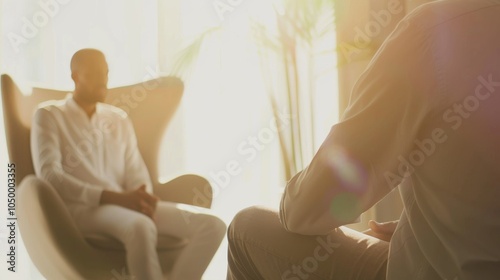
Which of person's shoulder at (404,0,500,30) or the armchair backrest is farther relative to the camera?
the armchair backrest

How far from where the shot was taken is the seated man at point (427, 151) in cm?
89

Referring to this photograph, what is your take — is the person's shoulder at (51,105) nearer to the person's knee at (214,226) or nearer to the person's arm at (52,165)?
the person's arm at (52,165)

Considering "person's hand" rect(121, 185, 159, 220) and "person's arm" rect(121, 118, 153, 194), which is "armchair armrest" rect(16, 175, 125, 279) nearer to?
"person's hand" rect(121, 185, 159, 220)

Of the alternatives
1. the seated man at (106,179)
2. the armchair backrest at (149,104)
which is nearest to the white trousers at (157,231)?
the seated man at (106,179)

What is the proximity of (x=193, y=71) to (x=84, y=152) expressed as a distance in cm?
65

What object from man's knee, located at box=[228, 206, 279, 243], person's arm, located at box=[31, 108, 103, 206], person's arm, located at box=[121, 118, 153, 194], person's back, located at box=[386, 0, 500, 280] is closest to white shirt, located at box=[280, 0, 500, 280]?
person's back, located at box=[386, 0, 500, 280]

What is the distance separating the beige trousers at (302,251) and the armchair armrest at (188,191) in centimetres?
124

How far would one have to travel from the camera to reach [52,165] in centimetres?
221

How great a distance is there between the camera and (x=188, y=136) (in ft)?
9.05

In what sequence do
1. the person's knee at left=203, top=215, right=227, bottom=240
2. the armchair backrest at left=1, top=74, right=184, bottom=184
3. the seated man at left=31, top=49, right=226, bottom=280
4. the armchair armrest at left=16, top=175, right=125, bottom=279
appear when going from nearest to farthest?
the armchair armrest at left=16, top=175, right=125, bottom=279 < the seated man at left=31, top=49, right=226, bottom=280 < the person's knee at left=203, top=215, right=227, bottom=240 < the armchair backrest at left=1, top=74, right=184, bottom=184

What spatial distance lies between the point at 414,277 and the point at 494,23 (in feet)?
1.32

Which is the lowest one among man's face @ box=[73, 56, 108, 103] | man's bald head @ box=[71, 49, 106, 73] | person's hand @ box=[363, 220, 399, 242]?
person's hand @ box=[363, 220, 399, 242]

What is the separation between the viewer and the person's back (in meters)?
0.89

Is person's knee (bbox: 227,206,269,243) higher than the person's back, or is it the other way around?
the person's back
